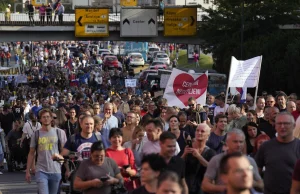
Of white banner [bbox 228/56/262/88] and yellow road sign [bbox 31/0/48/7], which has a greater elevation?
white banner [bbox 228/56/262/88]

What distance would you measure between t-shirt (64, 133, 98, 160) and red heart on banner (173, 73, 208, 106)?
9468 mm

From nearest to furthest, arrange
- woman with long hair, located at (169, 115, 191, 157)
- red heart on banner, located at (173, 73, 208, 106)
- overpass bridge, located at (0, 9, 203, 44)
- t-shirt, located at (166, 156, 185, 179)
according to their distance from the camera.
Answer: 1. t-shirt, located at (166, 156, 185, 179)
2. woman with long hair, located at (169, 115, 191, 157)
3. red heart on banner, located at (173, 73, 208, 106)
4. overpass bridge, located at (0, 9, 203, 44)

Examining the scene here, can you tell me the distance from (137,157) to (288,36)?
40.7 metres

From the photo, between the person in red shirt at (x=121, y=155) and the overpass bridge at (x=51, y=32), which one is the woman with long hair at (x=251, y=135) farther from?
the overpass bridge at (x=51, y=32)

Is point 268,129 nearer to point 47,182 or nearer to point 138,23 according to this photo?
point 47,182

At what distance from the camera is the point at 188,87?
22.8 metres

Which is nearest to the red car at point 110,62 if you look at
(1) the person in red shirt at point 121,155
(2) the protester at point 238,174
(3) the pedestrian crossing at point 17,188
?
(3) the pedestrian crossing at point 17,188

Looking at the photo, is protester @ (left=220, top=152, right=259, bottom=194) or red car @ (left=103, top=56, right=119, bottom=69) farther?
red car @ (left=103, top=56, right=119, bottom=69)

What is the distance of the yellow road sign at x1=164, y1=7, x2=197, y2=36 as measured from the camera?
61.6 metres

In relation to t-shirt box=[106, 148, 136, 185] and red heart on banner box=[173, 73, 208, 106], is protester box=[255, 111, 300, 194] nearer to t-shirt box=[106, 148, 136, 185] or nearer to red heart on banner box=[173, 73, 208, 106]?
t-shirt box=[106, 148, 136, 185]

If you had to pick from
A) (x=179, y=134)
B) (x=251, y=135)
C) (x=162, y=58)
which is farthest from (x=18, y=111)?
(x=162, y=58)

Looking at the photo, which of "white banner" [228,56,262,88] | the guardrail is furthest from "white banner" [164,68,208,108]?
the guardrail

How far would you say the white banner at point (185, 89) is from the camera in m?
22.8

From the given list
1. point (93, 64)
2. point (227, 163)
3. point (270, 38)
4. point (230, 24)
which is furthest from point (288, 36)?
point (227, 163)
